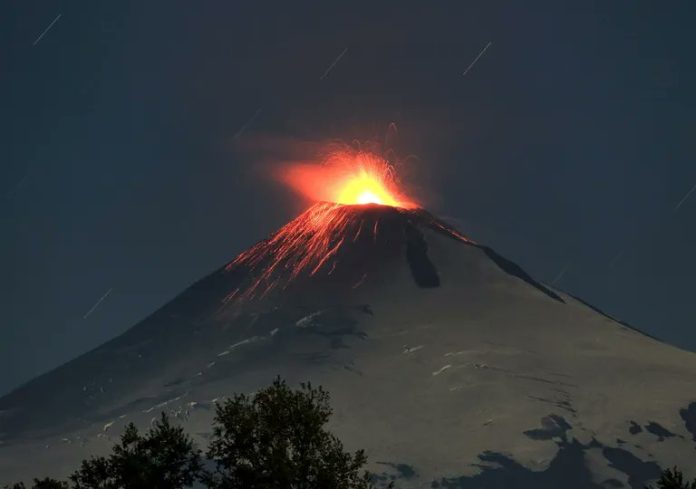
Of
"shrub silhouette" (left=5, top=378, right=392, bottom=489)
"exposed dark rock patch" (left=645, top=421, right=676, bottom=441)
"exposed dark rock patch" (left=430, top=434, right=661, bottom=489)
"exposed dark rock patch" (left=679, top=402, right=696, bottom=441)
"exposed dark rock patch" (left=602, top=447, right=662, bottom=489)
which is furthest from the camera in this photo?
"exposed dark rock patch" (left=679, top=402, right=696, bottom=441)

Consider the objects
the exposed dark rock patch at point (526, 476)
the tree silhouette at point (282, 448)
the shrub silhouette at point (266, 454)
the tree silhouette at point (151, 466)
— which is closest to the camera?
the tree silhouette at point (282, 448)

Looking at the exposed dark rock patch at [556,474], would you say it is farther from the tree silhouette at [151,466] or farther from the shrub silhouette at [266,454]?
the shrub silhouette at [266,454]

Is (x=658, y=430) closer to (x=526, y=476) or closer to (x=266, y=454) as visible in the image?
(x=526, y=476)

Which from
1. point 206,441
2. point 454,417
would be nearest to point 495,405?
point 454,417

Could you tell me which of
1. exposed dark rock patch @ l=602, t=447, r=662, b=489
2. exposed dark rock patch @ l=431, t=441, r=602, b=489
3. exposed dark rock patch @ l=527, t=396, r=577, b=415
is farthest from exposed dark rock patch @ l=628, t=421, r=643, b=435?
exposed dark rock patch @ l=431, t=441, r=602, b=489

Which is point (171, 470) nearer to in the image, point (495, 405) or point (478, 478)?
point (478, 478)

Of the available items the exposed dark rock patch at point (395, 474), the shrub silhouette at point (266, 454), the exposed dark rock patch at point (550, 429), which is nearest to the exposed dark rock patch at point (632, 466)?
the exposed dark rock patch at point (550, 429)

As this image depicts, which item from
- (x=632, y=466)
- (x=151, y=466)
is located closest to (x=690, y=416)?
(x=632, y=466)

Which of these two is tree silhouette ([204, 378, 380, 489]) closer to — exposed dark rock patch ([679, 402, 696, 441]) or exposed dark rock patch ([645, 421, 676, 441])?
exposed dark rock patch ([645, 421, 676, 441])
